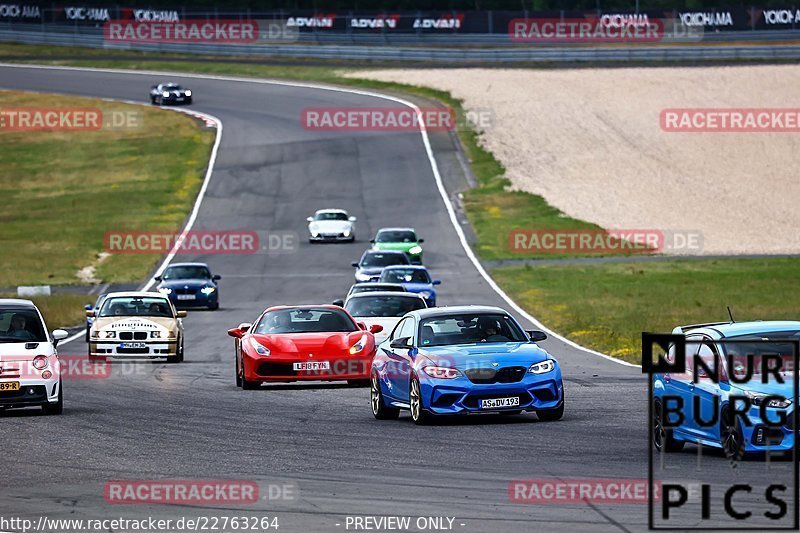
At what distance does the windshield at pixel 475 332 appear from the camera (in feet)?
60.4

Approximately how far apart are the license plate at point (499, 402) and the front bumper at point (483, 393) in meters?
0.02

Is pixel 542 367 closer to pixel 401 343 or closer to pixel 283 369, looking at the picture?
pixel 401 343

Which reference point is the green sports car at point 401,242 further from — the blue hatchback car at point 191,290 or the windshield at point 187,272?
the blue hatchback car at point 191,290

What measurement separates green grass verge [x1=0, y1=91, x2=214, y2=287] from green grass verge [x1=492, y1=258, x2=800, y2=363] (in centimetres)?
1434

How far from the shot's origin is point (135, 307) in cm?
3016

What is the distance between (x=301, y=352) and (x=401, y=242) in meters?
28.2

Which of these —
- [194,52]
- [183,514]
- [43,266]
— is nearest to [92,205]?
[43,266]

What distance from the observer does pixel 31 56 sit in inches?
4158

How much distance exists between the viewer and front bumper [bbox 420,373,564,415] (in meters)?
17.3

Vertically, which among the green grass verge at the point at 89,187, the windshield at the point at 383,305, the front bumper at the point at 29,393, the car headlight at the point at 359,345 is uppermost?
the front bumper at the point at 29,393

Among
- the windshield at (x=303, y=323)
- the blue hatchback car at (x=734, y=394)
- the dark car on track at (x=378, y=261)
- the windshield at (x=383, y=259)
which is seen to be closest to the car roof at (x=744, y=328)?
the blue hatchback car at (x=734, y=394)

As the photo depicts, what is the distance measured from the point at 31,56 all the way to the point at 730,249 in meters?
63.9

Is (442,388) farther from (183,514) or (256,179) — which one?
(256,179)

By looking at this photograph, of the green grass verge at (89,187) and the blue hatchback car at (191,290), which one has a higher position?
the blue hatchback car at (191,290)
